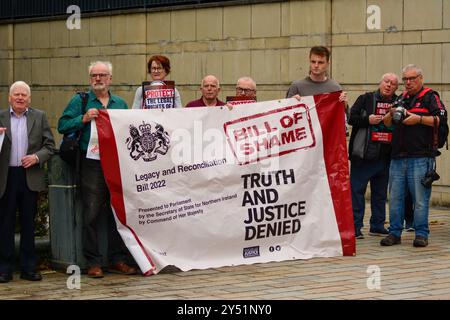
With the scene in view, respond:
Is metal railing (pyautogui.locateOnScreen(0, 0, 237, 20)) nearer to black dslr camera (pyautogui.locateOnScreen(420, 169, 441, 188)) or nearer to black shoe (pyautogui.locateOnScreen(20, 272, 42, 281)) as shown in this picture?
black dslr camera (pyautogui.locateOnScreen(420, 169, 441, 188))

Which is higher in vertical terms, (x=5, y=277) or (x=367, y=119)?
(x=367, y=119)

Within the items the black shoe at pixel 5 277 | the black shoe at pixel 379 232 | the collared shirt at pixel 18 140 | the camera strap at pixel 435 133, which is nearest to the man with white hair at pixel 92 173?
the collared shirt at pixel 18 140

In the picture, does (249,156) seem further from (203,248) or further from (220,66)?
(220,66)

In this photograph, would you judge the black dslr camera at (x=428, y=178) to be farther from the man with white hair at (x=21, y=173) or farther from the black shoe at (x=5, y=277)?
the black shoe at (x=5, y=277)

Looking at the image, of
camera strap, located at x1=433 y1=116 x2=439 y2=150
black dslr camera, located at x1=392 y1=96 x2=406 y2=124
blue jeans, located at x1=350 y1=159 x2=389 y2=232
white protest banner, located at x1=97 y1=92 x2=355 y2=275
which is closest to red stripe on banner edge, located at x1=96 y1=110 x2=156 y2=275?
white protest banner, located at x1=97 y1=92 x2=355 y2=275

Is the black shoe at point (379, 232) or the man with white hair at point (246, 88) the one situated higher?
the man with white hair at point (246, 88)

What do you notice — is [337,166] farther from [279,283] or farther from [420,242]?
[279,283]

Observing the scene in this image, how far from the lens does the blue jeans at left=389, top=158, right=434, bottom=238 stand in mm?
11828

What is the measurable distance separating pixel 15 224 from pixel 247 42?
922 centimetres

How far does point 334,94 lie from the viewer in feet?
36.9

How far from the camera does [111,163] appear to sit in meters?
10.0

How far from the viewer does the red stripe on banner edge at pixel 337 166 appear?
1116 cm

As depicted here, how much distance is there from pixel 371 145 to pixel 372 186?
622mm

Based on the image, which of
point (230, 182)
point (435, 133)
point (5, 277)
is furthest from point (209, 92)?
point (5, 277)
